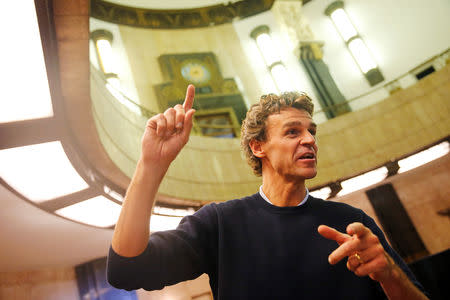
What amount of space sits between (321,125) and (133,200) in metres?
8.82

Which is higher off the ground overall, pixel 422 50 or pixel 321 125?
pixel 422 50

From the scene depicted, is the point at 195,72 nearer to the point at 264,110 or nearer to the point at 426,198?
the point at 426,198

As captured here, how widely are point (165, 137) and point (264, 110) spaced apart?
76 cm

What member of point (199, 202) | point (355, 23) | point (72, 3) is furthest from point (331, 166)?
point (72, 3)

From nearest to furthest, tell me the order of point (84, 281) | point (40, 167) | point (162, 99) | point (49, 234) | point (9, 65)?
point (9, 65) < point (40, 167) < point (49, 234) < point (84, 281) < point (162, 99)

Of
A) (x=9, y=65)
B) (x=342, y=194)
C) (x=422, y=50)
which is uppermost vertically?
(x=422, y=50)

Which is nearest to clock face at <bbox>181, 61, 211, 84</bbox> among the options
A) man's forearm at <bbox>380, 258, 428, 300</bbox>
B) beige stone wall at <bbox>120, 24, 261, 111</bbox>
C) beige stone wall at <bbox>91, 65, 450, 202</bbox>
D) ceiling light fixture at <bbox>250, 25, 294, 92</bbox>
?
beige stone wall at <bbox>120, 24, 261, 111</bbox>

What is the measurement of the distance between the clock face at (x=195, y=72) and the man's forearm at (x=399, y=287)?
1140 cm

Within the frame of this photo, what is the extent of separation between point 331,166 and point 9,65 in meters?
7.40

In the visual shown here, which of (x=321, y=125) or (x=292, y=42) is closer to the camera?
(x=321, y=125)

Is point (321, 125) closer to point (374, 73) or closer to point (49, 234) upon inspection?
point (374, 73)

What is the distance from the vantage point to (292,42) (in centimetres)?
1077

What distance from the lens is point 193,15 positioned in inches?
531

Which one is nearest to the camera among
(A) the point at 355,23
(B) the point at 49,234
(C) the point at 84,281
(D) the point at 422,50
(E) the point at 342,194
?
(B) the point at 49,234
